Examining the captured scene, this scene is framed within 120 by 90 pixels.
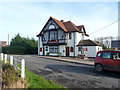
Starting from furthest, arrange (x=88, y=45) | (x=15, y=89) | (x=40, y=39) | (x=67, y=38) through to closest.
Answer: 1. (x=40, y=39)
2. (x=67, y=38)
3. (x=88, y=45)
4. (x=15, y=89)

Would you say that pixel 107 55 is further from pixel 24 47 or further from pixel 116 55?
pixel 24 47

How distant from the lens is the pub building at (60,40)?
2091 cm

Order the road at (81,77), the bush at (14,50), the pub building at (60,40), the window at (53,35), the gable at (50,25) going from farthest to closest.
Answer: the bush at (14,50), the window at (53,35), the gable at (50,25), the pub building at (60,40), the road at (81,77)

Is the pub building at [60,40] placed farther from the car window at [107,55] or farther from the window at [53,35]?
the car window at [107,55]

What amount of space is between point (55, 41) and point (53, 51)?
2.58 meters

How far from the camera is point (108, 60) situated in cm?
727

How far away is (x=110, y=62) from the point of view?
7.13m

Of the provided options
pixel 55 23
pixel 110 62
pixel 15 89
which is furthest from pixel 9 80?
pixel 55 23

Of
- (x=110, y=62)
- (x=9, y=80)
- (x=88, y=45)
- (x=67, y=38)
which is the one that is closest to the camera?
(x=9, y=80)

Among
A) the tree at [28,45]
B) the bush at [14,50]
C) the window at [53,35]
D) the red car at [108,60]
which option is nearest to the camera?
the red car at [108,60]

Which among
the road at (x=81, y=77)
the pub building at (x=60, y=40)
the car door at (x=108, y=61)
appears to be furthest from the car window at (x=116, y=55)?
the pub building at (x=60, y=40)

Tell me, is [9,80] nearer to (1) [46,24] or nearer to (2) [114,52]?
(2) [114,52]

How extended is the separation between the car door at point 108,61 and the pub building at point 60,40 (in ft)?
39.2

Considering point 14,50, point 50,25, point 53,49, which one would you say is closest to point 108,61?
point 53,49
